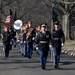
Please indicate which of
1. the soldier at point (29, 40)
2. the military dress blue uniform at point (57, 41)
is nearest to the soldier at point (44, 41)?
the military dress blue uniform at point (57, 41)

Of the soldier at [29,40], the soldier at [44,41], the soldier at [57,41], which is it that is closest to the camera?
the soldier at [44,41]

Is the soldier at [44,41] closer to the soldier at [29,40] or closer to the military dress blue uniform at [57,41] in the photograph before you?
the military dress blue uniform at [57,41]

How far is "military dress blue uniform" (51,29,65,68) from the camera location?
17688 millimetres

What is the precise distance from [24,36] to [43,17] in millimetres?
61487

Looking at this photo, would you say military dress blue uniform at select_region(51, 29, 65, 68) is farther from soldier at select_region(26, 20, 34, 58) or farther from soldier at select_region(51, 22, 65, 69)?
soldier at select_region(26, 20, 34, 58)

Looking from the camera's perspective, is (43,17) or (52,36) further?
(43,17)

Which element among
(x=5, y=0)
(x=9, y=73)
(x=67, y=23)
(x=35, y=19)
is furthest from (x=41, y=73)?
(x=35, y=19)

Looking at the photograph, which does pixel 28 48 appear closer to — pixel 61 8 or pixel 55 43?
pixel 55 43

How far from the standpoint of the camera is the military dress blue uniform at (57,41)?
17.7 meters

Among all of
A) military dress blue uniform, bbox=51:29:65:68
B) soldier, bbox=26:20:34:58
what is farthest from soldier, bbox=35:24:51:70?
soldier, bbox=26:20:34:58

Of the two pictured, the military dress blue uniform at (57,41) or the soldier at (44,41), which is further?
the military dress blue uniform at (57,41)

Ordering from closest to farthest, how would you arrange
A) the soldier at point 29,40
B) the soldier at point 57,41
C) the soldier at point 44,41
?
the soldier at point 44,41 → the soldier at point 57,41 → the soldier at point 29,40

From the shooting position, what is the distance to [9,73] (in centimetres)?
1633

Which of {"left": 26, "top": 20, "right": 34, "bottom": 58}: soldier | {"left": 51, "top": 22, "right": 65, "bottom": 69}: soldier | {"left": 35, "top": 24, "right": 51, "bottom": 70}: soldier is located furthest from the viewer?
{"left": 26, "top": 20, "right": 34, "bottom": 58}: soldier
